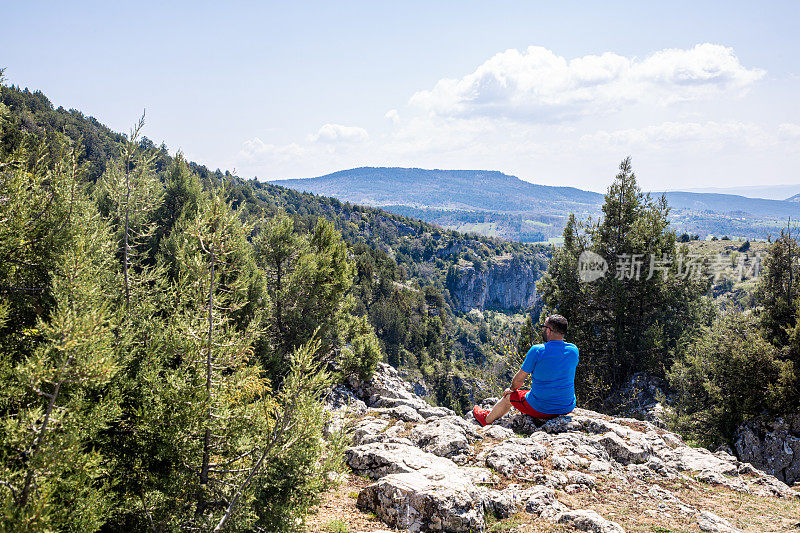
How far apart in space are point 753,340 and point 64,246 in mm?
22307

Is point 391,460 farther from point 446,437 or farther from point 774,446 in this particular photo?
point 774,446

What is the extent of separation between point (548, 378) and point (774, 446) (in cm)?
1035

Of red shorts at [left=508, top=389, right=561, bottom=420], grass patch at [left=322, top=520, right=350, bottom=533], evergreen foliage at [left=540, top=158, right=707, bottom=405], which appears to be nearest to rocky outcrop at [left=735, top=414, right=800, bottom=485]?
evergreen foliage at [left=540, top=158, right=707, bottom=405]

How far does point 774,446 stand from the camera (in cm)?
1363

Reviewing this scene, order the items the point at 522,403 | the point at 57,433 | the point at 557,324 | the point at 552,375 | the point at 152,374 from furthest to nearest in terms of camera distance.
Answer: the point at 522,403, the point at 552,375, the point at 557,324, the point at 152,374, the point at 57,433

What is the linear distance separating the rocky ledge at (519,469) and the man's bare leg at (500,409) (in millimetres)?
376

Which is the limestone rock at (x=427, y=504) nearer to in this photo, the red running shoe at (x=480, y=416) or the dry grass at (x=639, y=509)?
the dry grass at (x=639, y=509)

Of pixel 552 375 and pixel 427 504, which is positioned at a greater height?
pixel 552 375

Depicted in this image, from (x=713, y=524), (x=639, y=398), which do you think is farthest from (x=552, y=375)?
(x=639, y=398)

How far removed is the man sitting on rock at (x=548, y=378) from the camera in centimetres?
954

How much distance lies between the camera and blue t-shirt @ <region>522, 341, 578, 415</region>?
377 inches

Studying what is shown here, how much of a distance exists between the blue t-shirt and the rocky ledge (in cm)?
94

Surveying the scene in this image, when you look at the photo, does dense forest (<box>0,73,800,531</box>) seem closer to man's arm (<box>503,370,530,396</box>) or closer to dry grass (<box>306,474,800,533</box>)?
dry grass (<box>306,474,800,533</box>)

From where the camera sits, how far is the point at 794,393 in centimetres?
1376
